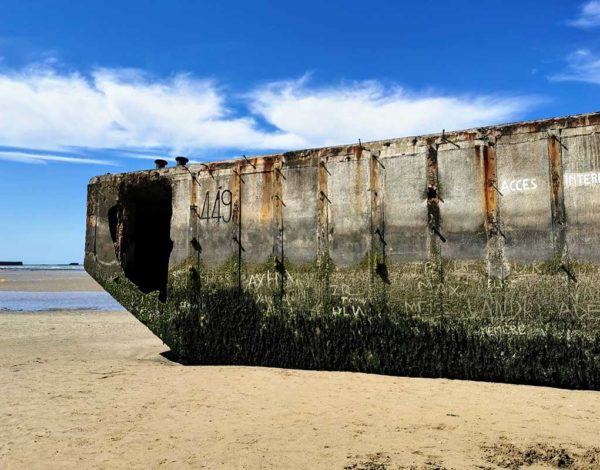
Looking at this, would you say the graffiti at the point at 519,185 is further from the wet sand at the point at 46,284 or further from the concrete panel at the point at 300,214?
the wet sand at the point at 46,284

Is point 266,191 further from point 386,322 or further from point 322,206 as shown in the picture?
point 386,322

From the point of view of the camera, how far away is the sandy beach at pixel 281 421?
3.74m

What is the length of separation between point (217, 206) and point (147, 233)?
6.39 ft

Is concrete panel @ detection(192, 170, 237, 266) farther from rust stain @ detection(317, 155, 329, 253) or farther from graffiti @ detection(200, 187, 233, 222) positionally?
rust stain @ detection(317, 155, 329, 253)

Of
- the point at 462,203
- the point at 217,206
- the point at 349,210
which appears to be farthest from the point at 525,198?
the point at 217,206

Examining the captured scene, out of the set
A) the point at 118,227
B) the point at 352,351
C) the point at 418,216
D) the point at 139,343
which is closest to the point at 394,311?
the point at 352,351

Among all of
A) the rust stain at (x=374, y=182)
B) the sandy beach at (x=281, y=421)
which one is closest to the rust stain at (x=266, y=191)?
the rust stain at (x=374, y=182)

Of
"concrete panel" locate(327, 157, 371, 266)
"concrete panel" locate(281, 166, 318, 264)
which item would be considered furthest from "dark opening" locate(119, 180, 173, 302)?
"concrete panel" locate(327, 157, 371, 266)

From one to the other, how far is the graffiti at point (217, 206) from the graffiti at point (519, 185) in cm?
365

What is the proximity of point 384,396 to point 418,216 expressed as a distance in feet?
7.01

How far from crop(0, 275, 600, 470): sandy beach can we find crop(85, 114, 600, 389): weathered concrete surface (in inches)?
13.5

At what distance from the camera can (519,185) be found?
18.2ft

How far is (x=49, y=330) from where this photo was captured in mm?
11664

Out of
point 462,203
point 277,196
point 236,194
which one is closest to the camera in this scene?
point 462,203
